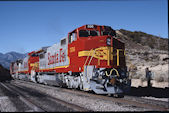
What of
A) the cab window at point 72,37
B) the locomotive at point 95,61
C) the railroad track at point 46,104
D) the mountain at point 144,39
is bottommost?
the railroad track at point 46,104

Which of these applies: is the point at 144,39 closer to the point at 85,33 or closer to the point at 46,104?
the point at 85,33

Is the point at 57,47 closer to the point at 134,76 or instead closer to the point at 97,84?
the point at 97,84

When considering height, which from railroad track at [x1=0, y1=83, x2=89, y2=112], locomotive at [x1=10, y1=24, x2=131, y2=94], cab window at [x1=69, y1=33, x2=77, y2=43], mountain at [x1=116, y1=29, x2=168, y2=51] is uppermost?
mountain at [x1=116, y1=29, x2=168, y2=51]

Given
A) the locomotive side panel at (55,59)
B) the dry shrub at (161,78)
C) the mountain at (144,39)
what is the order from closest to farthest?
the locomotive side panel at (55,59) < the dry shrub at (161,78) < the mountain at (144,39)

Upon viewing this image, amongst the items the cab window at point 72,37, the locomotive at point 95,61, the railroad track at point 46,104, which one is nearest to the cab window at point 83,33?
the locomotive at point 95,61

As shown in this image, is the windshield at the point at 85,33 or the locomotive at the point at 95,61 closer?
the locomotive at the point at 95,61

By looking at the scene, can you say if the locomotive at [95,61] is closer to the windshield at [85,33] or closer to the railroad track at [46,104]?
the windshield at [85,33]

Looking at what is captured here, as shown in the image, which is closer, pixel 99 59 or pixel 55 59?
pixel 99 59

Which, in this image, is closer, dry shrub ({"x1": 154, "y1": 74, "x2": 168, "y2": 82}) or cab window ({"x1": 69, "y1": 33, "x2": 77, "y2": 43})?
cab window ({"x1": 69, "y1": 33, "x2": 77, "y2": 43})

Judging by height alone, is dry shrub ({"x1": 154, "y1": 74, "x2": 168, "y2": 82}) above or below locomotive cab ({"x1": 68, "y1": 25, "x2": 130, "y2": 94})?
below

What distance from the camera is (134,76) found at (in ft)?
63.6

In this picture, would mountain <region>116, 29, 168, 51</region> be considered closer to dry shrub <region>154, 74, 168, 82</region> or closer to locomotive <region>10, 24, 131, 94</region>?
dry shrub <region>154, 74, 168, 82</region>

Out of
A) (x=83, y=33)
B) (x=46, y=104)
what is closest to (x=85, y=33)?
(x=83, y=33)

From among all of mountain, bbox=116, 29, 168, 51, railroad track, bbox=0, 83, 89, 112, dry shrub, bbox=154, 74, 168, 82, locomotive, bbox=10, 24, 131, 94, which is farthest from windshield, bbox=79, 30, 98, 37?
mountain, bbox=116, 29, 168, 51
